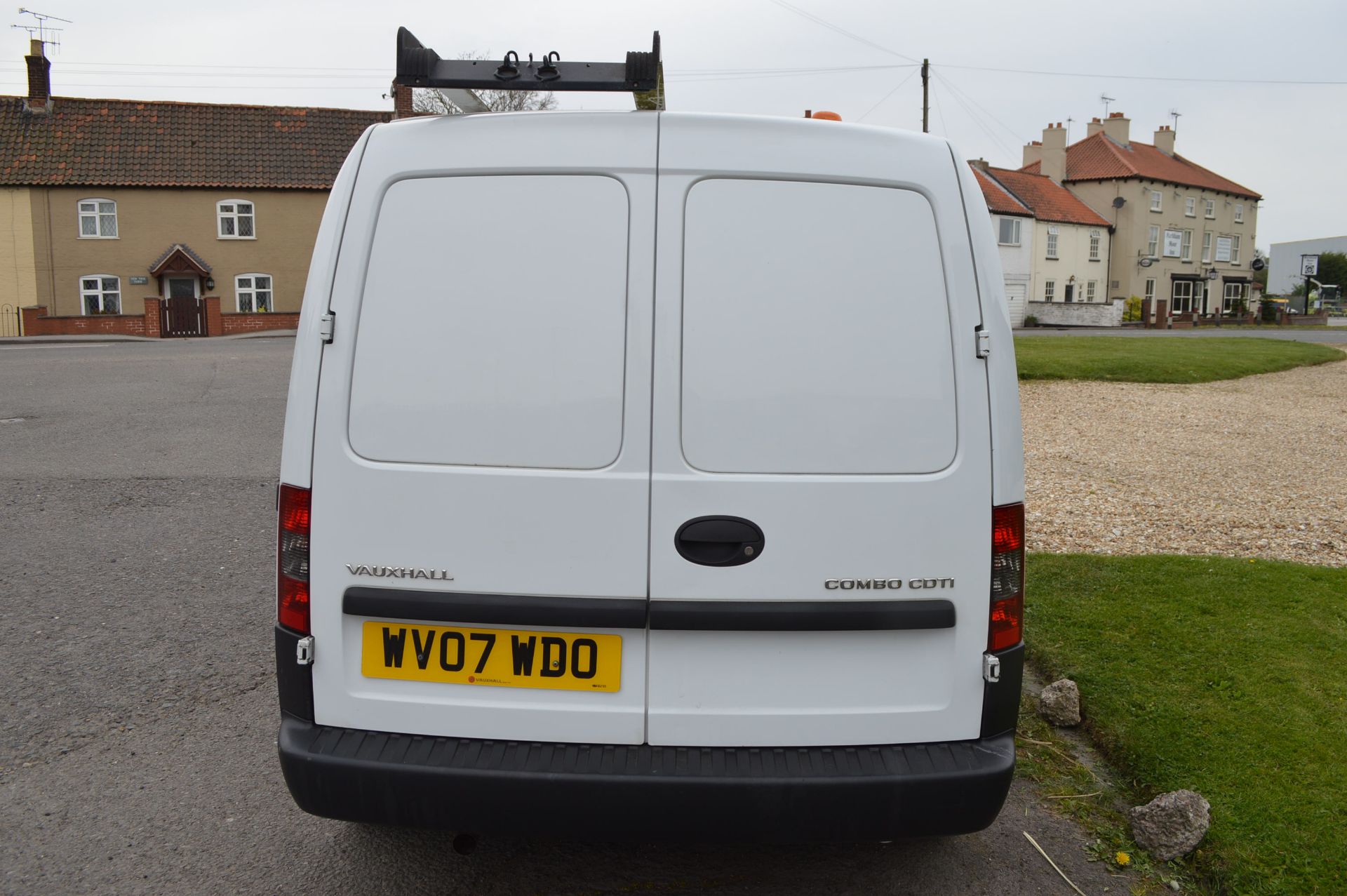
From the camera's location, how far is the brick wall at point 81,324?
35.3 metres

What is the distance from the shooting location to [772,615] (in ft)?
8.63

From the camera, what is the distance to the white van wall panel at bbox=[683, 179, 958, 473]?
260 cm

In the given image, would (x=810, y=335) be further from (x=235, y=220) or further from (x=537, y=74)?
(x=235, y=220)

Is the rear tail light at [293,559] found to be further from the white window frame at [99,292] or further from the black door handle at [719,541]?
the white window frame at [99,292]

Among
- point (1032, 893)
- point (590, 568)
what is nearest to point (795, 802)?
point (590, 568)

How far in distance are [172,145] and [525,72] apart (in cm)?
4194

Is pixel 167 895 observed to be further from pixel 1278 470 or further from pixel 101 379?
pixel 101 379

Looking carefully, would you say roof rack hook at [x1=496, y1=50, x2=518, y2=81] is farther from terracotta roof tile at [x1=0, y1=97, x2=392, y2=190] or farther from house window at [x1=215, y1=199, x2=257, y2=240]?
house window at [x1=215, y1=199, x2=257, y2=240]

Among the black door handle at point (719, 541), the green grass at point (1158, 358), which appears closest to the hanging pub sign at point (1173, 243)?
the green grass at point (1158, 358)

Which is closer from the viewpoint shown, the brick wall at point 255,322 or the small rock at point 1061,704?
the small rock at point 1061,704

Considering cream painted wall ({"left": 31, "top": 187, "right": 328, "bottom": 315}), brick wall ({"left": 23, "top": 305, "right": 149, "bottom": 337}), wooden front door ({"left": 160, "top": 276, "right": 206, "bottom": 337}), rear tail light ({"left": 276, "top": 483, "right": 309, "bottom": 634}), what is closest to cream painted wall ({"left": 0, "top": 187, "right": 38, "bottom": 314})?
cream painted wall ({"left": 31, "top": 187, "right": 328, "bottom": 315})

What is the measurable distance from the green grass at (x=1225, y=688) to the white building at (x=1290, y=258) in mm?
83595

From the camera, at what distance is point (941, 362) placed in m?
2.66

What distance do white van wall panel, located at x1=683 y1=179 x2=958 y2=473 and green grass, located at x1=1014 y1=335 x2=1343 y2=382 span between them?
16.9m
